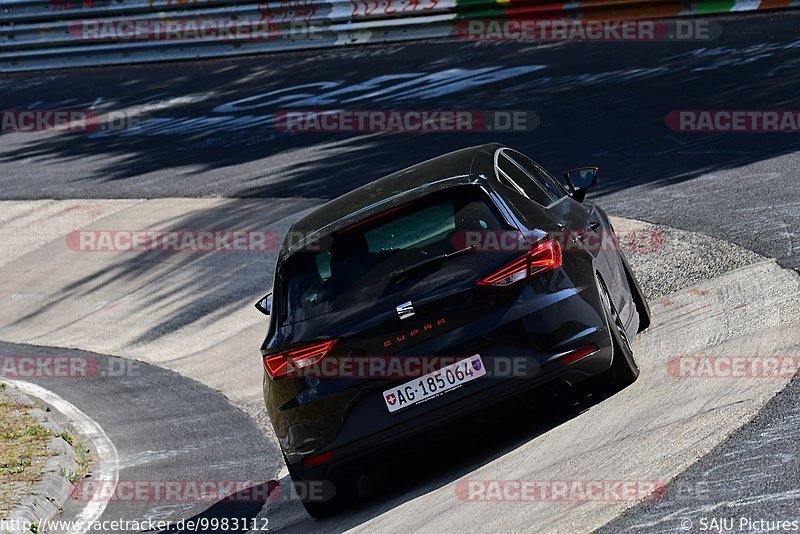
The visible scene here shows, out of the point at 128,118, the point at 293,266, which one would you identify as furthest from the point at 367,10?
the point at 293,266

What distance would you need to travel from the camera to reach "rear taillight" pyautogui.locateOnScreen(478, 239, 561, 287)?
20.9 feet

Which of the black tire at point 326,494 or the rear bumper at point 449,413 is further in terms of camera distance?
the black tire at point 326,494

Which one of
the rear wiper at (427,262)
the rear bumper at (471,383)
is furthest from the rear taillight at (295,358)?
the rear wiper at (427,262)

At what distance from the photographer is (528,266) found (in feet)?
21.1

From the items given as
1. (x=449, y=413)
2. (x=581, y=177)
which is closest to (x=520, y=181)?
(x=581, y=177)

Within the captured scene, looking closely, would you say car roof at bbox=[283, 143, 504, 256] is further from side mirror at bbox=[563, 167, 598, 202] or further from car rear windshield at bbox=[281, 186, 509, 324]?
side mirror at bbox=[563, 167, 598, 202]

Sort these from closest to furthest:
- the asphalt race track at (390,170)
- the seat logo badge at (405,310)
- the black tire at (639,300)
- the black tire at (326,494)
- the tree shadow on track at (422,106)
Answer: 1. the asphalt race track at (390,170)
2. the seat logo badge at (405,310)
3. the black tire at (326,494)
4. the black tire at (639,300)
5. the tree shadow on track at (422,106)

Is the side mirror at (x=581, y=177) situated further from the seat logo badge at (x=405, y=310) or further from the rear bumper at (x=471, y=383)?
the seat logo badge at (x=405, y=310)

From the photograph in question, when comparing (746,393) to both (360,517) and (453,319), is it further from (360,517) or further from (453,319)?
(360,517)

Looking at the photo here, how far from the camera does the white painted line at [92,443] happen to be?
8102mm

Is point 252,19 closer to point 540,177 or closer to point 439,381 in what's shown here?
point 540,177

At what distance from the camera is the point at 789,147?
12008 millimetres

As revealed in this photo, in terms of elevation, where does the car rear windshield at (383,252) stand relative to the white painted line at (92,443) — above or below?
above

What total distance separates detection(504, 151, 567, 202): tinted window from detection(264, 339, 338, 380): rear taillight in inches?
79.3
